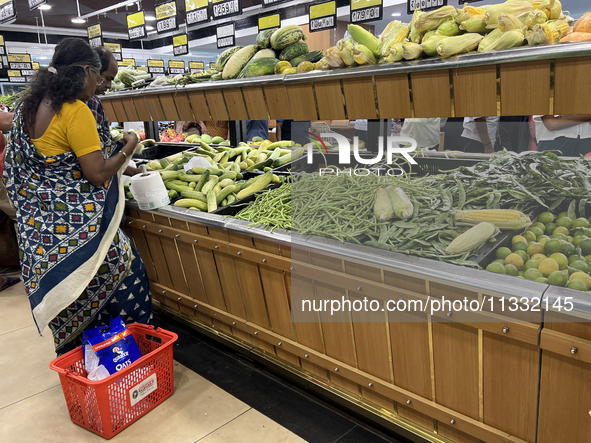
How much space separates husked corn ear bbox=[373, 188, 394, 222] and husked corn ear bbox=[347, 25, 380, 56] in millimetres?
632

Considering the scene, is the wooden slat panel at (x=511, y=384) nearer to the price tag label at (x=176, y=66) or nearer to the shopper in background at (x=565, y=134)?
the shopper in background at (x=565, y=134)

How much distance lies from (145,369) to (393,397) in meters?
1.38

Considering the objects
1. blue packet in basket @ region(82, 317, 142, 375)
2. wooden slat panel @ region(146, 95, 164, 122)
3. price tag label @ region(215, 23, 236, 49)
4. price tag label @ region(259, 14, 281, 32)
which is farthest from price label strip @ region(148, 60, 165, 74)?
blue packet in basket @ region(82, 317, 142, 375)

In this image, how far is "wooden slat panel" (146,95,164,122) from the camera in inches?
128

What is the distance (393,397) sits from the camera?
2119 millimetres

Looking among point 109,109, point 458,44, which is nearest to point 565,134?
point 458,44

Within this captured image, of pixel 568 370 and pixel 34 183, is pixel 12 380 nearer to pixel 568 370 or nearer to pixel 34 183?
pixel 34 183

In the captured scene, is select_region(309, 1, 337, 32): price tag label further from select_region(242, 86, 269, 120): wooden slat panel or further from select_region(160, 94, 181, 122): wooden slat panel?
select_region(242, 86, 269, 120): wooden slat panel

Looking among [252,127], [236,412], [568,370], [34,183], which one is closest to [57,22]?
[252,127]

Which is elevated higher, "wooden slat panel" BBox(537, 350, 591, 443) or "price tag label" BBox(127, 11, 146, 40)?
"price tag label" BBox(127, 11, 146, 40)

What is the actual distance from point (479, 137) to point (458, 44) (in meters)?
0.60

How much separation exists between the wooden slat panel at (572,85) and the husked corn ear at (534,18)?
0.63 ft

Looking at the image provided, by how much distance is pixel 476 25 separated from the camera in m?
1.67

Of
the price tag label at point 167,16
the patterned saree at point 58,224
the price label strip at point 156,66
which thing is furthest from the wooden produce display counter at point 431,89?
the price label strip at point 156,66
